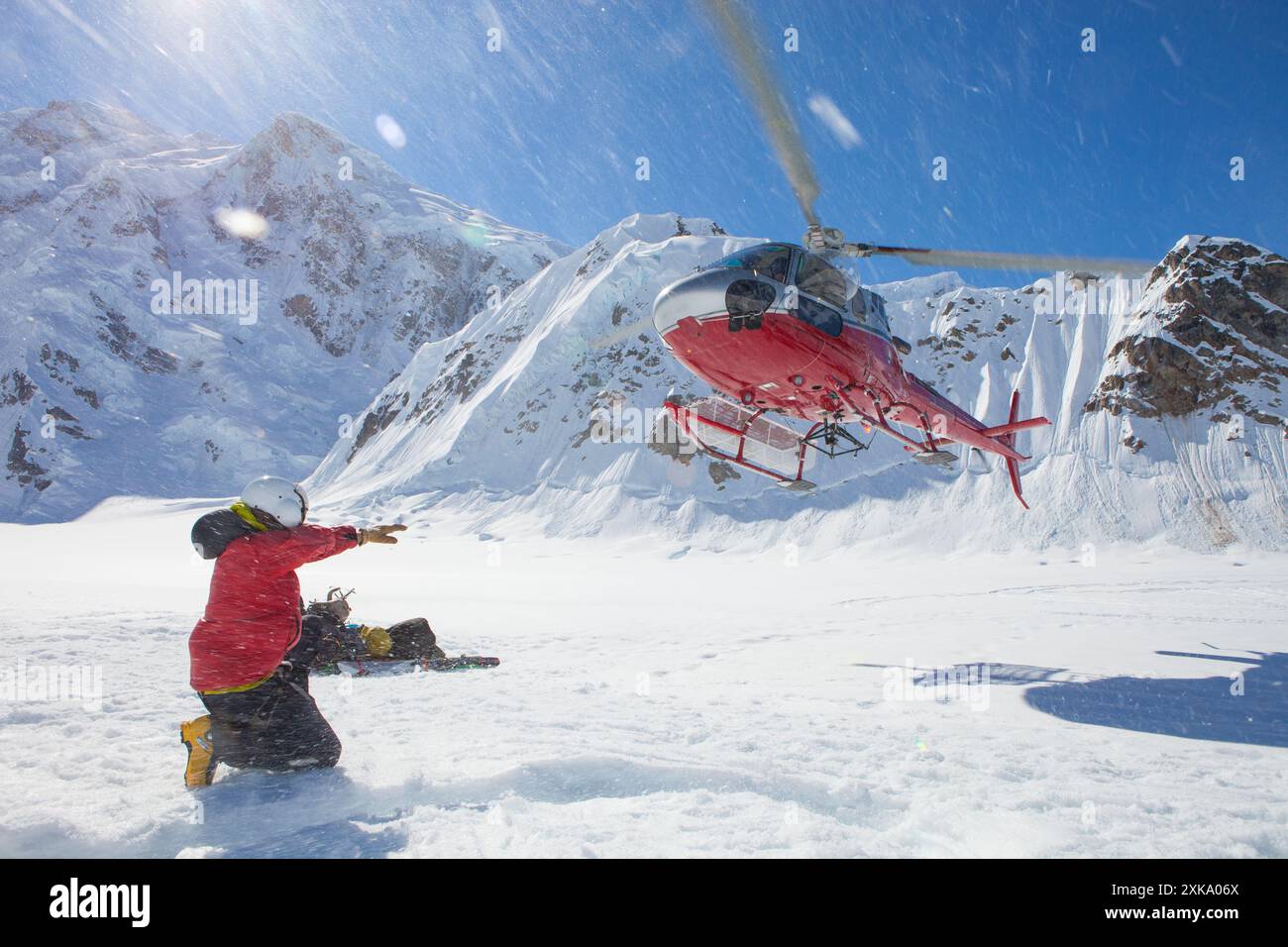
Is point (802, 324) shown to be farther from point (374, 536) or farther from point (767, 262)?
point (374, 536)

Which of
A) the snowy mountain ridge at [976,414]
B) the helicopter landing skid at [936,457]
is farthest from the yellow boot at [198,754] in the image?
the snowy mountain ridge at [976,414]

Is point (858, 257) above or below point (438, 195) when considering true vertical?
below

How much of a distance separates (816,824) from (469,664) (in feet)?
16.5

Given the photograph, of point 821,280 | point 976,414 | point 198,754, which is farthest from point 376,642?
point 976,414

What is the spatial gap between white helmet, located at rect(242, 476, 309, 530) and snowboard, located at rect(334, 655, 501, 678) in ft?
11.8

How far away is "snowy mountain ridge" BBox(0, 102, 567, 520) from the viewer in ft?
300

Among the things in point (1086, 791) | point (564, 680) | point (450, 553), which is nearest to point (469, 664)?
point (564, 680)

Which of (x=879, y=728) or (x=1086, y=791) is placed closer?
(x=1086, y=791)

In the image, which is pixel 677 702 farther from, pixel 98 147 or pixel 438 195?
pixel 98 147

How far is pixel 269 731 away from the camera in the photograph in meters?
3.56

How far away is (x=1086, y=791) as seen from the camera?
3.33 meters

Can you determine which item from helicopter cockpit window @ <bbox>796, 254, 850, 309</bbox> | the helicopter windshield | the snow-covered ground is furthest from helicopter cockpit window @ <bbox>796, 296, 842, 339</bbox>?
the snow-covered ground

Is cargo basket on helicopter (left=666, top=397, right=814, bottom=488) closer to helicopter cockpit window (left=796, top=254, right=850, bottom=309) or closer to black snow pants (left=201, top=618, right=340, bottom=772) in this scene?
helicopter cockpit window (left=796, top=254, right=850, bottom=309)

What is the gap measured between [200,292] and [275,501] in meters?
159
